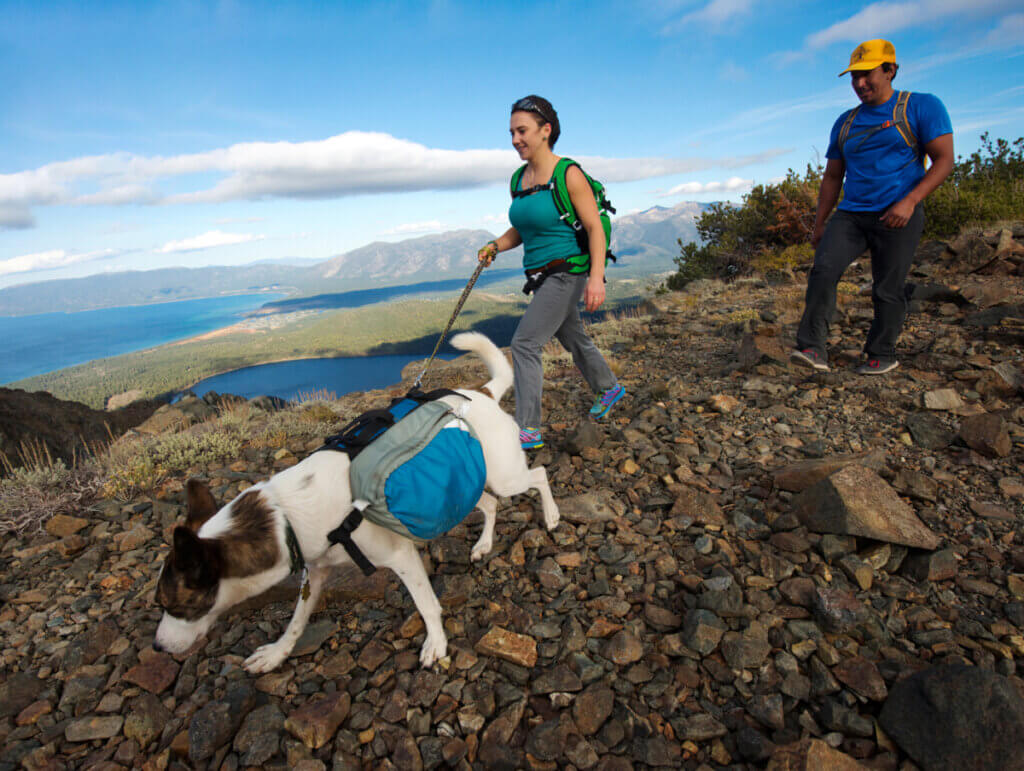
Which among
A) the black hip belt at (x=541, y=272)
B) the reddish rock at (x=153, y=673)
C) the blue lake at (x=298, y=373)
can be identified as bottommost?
the blue lake at (x=298, y=373)

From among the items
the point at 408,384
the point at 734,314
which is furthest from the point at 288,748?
the point at 734,314

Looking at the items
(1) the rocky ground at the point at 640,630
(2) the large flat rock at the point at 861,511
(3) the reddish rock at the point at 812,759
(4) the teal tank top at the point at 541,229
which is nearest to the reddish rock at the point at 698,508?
(1) the rocky ground at the point at 640,630

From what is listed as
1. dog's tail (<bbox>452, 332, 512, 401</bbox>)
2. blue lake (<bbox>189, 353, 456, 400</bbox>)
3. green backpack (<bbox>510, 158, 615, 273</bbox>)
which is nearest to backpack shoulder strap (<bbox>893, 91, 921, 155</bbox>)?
green backpack (<bbox>510, 158, 615, 273</bbox>)

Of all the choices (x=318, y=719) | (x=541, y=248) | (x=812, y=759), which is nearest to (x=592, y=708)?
(x=812, y=759)

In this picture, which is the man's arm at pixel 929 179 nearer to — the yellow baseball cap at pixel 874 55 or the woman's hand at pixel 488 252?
the yellow baseball cap at pixel 874 55

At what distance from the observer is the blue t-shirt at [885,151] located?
3.66 metres

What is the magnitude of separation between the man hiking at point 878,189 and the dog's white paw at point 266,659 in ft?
16.5

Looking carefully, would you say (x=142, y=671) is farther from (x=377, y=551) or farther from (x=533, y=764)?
(x=533, y=764)

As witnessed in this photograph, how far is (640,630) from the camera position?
2.20 m

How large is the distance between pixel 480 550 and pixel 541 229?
2352mm

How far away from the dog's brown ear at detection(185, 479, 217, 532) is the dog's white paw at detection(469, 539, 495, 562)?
1483 millimetres

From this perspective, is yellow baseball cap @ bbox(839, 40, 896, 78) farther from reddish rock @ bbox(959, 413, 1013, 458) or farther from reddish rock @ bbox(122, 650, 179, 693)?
reddish rock @ bbox(122, 650, 179, 693)

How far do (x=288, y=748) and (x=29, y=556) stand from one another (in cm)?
295

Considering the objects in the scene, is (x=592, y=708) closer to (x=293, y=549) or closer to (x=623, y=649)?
(x=623, y=649)
